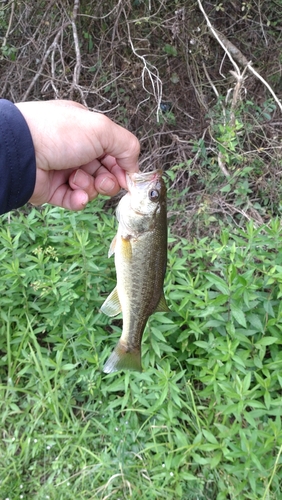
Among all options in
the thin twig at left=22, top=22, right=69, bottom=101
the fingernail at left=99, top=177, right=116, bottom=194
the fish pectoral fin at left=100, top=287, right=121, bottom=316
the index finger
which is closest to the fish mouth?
the index finger

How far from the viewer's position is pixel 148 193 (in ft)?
6.71

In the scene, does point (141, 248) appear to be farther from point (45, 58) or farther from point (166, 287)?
point (45, 58)

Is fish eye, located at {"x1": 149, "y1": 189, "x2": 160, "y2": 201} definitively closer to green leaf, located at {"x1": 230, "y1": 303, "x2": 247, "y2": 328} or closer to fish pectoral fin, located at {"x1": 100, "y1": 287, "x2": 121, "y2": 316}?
fish pectoral fin, located at {"x1": 100, "y1": 287, "x2": 121, "y2": 316}

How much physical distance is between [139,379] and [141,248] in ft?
3.58

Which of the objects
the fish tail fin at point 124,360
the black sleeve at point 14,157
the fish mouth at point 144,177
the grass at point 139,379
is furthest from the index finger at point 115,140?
the fish tail fin at point 124,360

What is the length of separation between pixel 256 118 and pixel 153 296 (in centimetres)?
270

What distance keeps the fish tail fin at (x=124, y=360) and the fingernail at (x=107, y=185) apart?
0.86 m

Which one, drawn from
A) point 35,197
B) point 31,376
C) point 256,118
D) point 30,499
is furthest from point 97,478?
point 256,118

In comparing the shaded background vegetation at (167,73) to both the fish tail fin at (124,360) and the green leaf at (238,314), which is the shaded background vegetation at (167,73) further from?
the fish tail fin at (124,360)

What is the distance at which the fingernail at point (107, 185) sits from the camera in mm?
2334

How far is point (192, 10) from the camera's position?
4023 mm

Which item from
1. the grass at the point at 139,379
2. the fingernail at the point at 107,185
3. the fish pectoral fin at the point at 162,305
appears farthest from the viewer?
the grass at the point at 139,379

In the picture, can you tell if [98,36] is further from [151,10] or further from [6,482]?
[6,482]

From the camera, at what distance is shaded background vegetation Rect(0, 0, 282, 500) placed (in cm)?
260
